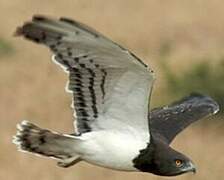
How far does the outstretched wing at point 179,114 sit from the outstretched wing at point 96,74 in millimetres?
811

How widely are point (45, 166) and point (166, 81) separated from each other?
426 cm

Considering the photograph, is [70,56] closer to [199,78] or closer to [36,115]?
[36,115]

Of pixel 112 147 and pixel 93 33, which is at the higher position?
pixel 93 33

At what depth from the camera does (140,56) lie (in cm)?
1706

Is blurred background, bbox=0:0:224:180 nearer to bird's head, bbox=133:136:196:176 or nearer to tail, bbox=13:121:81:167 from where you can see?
bird's head, bbox=133:136:196:176

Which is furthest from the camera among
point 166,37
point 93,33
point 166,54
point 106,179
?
point 166,37

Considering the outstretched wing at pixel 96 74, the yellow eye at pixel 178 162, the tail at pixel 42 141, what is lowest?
the yellow eye at pixel 178 162

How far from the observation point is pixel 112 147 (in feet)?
22.6

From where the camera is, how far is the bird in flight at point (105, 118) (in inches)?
247

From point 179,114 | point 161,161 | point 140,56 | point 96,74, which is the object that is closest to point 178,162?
point 161,161

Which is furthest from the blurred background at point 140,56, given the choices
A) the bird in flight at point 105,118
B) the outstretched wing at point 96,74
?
the outstretched wing at point 96,74

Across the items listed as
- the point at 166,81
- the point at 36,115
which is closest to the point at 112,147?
the point at 36,115

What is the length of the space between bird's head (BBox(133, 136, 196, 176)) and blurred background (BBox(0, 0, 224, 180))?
3.05 m

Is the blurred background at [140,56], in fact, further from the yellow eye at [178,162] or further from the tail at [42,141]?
the tail at [42,141]
